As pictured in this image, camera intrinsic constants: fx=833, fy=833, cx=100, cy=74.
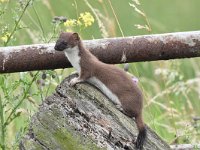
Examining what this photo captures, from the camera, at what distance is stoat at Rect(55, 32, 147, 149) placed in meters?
4.17

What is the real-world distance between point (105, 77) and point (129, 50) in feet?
0.62

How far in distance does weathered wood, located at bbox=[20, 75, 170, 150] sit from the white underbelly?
202mm

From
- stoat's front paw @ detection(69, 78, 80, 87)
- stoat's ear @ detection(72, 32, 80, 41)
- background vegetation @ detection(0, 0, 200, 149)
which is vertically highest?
stoat's front paw @ detection(69, 78, 80, 87)

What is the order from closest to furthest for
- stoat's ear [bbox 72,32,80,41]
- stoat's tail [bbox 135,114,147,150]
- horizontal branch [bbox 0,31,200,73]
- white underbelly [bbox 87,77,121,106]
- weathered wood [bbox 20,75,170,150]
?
1. weathered wood [bbox 20,75,170,150]
2. stoat's tail [bbox 135,114,147,150]
3. white underbelly [bbox 87,77,121,106]
4. horizontal branch [bbox 0,31,200,73]
5. stoat's ear [bbox 72,32,80,41]

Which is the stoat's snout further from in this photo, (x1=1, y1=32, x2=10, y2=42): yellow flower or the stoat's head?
(x1=1, y1=32, x2=10, y2=42): yellow flower

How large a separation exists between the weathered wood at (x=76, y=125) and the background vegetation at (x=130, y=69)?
0.74m

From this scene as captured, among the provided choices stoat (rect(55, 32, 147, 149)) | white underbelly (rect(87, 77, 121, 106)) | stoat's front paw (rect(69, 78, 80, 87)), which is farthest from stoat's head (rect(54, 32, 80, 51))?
stoat's front paw (rect(69, 78, 80, 87))

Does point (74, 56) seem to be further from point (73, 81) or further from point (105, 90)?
point (73, 81)

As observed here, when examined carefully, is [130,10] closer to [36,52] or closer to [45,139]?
[36,52]

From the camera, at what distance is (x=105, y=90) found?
4.16 metres

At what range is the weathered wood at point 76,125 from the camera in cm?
354

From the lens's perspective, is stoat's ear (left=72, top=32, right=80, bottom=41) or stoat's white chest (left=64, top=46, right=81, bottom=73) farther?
stoat's ear (left=72, top=32, right=80, bottom=41)

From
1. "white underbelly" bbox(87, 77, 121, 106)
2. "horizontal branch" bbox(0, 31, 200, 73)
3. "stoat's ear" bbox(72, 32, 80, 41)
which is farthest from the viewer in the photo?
"stoat's ear" bbox(72, 32, 80, 41)

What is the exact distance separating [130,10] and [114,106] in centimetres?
708
